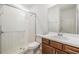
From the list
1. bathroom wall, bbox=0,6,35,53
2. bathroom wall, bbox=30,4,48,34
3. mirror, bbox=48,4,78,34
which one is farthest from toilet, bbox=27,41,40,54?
mirror, bbox=48,4,78,34

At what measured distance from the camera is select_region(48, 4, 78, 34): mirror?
1.32 metres

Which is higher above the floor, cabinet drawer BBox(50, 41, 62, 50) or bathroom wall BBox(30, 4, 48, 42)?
bathroom wall BBox(30, 4, 48, 42)

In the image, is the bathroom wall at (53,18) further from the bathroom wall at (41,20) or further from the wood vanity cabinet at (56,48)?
the wood vanity cabinet at (56,48)

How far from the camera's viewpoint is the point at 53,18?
1.40 meters

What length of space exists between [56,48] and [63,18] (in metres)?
0.42

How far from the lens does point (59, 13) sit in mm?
1386

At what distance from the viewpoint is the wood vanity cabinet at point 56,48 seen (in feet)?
4.01

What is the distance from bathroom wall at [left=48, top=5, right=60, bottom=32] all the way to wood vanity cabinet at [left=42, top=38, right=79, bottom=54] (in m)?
0.18

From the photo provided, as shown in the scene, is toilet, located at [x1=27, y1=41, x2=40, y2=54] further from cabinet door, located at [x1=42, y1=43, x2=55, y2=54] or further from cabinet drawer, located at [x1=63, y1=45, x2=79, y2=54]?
cabinet drawer, located at [x1=63, y1=45, x2=79, y2=54]

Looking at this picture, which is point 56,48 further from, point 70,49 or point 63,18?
point 63,18

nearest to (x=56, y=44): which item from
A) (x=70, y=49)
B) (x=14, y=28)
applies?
(x=70, y=49)

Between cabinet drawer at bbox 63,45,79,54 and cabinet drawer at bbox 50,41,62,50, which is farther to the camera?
cabinet drawer at bbox 50,41,62,50
